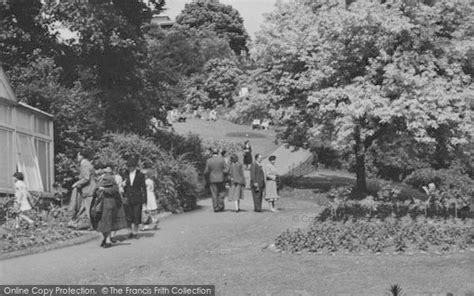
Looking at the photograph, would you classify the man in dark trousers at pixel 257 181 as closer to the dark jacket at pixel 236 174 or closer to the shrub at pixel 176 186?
the dark jacket at pixel 236 174

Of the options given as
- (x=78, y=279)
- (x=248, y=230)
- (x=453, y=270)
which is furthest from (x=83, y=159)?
(x=453, y=270)

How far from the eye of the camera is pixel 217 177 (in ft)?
64.6

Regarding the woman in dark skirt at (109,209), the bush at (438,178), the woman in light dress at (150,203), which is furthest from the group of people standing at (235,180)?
the bush at (438,178)

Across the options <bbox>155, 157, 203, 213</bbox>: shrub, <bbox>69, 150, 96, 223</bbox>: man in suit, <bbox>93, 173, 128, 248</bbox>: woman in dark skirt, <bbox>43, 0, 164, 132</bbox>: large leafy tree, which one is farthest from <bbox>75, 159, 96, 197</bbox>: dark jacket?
<bbox>43, 0, 164, 132</bbox>: large leafy tree

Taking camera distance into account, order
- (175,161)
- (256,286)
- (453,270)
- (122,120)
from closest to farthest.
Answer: (256,286) → (453,270) → (175,161) → (122,120)

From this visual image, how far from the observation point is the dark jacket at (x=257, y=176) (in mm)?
20000

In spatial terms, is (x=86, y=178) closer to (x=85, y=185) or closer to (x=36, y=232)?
(x=85, y=185)

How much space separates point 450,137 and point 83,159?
9764 millimetres

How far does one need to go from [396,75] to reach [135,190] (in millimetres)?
7692

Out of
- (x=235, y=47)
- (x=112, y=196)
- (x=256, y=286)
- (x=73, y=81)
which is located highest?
(x=235, y=47)

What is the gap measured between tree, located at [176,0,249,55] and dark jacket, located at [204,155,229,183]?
6898 centimetres

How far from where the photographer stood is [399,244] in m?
12.3

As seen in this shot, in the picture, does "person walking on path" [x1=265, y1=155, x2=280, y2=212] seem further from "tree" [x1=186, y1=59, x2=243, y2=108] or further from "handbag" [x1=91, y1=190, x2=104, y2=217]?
"tree" [x1=186, y1=59, x2=243, y2=108]

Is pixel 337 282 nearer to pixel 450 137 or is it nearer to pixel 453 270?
pixel 453 270
